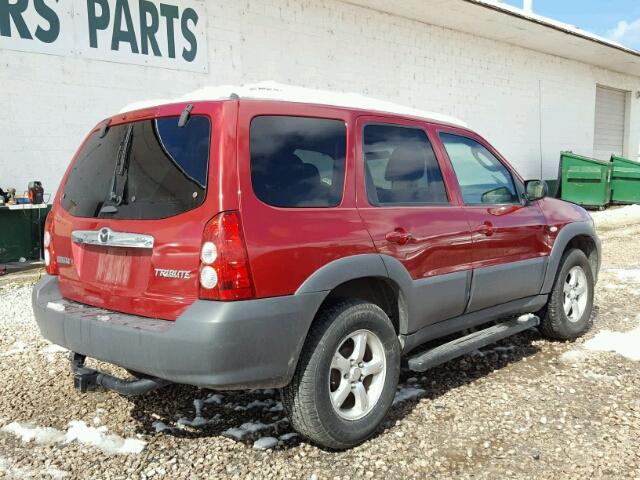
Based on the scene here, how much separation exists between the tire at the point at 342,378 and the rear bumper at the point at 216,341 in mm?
124

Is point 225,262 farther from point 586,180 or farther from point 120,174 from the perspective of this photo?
point 586,180

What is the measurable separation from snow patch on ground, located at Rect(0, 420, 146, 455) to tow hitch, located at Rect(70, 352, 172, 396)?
0.35 meters

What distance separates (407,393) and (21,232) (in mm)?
6323

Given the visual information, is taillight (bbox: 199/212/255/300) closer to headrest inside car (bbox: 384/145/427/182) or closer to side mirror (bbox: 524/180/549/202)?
headrest inside car (bbox: 384/145/427/182)

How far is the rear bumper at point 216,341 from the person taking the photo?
2566 millimetres

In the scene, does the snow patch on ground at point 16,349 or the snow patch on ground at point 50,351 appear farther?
the snow patch on ground at point 16,349

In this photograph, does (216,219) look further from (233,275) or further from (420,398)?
(420,398)

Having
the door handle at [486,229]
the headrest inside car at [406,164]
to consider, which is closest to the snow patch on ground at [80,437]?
the headrest inside car at [406,164]

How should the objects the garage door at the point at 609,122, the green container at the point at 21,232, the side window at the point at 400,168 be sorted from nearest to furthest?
the side window at the point at 400,168
the green container at the point at 21,232
the garage door at the point at 609,122

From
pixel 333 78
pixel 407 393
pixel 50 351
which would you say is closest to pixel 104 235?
pixel 407 393

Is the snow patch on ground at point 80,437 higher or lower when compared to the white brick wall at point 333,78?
lower

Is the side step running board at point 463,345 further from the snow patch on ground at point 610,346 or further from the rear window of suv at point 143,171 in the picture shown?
the rear window of suv at point 143,171

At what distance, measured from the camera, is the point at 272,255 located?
2.69 meters

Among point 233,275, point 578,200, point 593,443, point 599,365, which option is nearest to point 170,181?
point 233,275
